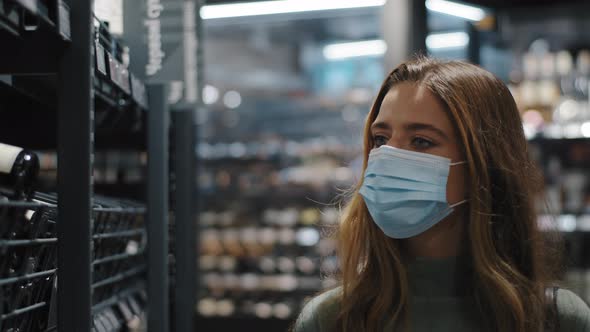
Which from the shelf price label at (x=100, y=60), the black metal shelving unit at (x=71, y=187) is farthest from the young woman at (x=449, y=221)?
the shelf price label at (x=100, y=60)

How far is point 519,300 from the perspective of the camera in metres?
1.62

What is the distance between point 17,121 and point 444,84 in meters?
1.31

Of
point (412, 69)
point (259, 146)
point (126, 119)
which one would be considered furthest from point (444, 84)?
point (259, 146)

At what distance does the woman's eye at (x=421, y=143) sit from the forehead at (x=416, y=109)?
5 centimetres

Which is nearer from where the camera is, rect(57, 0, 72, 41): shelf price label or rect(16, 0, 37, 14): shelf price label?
rect(16, 0, 37, 14): shelf price label

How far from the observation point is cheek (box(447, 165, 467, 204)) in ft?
5.54

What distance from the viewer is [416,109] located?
5.37 ft

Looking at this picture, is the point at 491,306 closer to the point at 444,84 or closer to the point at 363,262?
the point at 363,262

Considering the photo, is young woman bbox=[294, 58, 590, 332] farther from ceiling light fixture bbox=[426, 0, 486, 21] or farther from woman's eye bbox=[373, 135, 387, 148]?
ceiling light fixture bbox=[426, 0, 486, 21]

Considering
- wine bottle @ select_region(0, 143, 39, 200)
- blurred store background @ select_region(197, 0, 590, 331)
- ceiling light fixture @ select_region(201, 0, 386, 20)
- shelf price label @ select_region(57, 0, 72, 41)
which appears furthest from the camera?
blurred store background @ select_region(197, 0, 590, 331)

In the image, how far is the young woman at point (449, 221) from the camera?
1.63m

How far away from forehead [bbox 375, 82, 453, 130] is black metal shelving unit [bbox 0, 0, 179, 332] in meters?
0.68

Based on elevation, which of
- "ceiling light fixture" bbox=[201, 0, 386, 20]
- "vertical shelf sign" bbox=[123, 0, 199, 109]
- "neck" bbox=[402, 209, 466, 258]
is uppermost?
"ceiling light fixture" bbox=[201, 0, 386, 20]

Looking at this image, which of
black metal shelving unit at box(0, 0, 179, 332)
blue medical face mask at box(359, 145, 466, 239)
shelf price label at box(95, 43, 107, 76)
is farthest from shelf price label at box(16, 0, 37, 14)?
blue medical face mask at box(359, 145, 466, 239)
